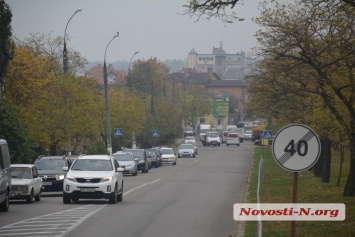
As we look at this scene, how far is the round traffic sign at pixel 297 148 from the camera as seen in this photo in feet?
41.6

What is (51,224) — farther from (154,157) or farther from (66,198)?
(154,157)

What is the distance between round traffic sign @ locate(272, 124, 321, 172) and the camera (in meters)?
Result: 12.7

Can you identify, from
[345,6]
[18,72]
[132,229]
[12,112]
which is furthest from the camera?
[18,72]

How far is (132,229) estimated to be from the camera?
20016mm

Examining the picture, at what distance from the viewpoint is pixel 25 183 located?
98.0 ft

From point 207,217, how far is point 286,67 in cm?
872

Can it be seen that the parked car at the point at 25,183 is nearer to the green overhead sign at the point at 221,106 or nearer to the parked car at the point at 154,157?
the parked car at the point at 154,157

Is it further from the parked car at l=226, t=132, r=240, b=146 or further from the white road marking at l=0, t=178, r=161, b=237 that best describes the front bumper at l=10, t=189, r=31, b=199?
the parked car at l=226, t=132, r=240, b=146

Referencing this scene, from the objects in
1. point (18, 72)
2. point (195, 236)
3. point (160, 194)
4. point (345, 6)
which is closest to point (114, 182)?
point (160, 194)

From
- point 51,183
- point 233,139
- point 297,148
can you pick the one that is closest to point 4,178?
point 51,183

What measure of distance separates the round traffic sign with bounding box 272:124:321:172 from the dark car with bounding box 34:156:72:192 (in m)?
24.2

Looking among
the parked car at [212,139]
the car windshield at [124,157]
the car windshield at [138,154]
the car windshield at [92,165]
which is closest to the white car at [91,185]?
the car windshield at [92,165]

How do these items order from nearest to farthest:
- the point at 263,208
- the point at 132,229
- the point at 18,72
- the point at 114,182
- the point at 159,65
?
the point at 132,229 < the point at 263,208 < the point at 114,182 < the point at 18,72 < the point at 159,65

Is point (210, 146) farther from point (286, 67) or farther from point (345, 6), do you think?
point (345, 6)
